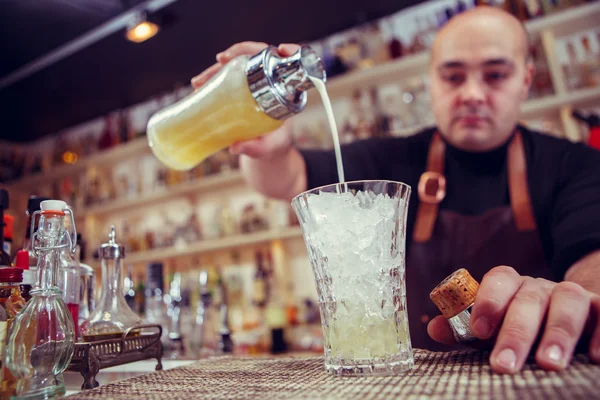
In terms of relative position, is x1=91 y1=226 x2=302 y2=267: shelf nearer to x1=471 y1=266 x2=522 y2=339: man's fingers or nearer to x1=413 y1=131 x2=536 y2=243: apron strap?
x1=413 y1=131 x2=536 y2=243: apron strap

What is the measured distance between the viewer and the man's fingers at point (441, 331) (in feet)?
1.89

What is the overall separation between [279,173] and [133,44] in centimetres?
194

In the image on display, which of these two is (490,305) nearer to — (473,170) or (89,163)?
(473,170)

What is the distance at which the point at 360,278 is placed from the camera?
1.76ft

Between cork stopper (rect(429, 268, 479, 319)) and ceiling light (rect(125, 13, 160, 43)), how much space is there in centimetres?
239

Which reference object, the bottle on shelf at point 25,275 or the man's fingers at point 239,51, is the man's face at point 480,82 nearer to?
the man's fingers at point 239,51

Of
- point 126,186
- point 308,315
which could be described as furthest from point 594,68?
point 126,186

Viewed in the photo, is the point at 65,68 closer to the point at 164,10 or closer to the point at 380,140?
the point at 164,10

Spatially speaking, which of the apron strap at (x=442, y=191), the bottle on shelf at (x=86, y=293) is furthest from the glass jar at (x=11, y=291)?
the apron strap at (x=442, y=191)

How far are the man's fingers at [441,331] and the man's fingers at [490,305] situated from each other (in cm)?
5

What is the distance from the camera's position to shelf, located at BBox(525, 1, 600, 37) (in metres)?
2.13

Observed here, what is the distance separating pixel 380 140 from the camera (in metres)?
1.65

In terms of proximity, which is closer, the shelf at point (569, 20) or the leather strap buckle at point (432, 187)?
the leather strap buckle at point (432, 187)

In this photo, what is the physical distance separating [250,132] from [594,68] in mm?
1987
